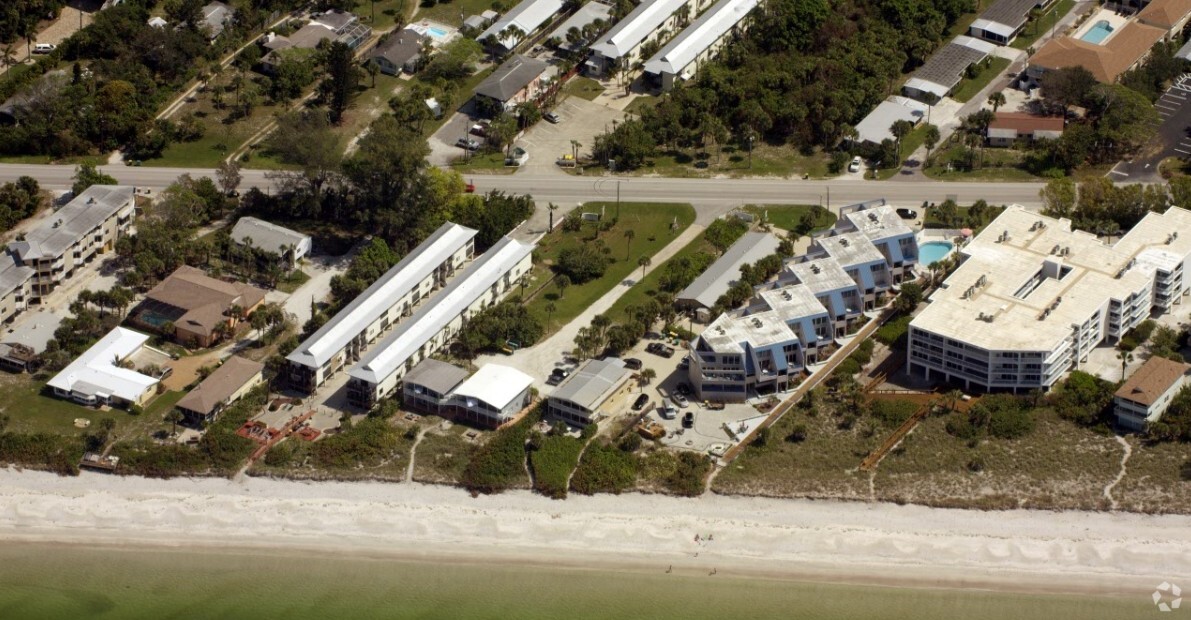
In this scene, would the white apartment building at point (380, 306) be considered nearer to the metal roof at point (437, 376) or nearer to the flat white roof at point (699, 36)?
the metal roof at point (437, 376)

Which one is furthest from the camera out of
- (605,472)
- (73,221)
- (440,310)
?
(73,221)

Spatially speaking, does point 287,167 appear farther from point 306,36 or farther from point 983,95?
point 983,95

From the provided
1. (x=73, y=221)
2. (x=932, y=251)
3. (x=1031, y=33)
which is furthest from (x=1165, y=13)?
(x=73, y=221)

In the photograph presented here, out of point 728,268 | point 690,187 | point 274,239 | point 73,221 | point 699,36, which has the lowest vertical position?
point 690,187

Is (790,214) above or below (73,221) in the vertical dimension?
below

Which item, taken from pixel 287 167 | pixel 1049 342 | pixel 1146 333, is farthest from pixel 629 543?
pixel 287 167

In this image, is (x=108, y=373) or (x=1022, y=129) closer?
(x=108, y=373)

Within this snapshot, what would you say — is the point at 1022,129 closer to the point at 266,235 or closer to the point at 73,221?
the point at 266,235
